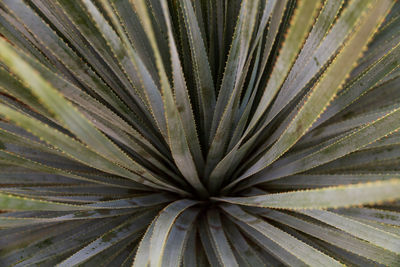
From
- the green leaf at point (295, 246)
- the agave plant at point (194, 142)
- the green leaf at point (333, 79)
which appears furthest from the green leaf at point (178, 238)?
the green leaf at point (333, 79)

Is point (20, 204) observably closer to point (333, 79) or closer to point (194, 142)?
point (194, 142)

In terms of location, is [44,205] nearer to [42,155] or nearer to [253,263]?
[42,155]

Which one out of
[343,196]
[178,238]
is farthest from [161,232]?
[343,196]

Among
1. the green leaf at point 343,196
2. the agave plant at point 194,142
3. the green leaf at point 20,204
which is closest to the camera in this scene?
the green leaf at point 343,196

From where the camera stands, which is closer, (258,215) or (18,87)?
(18,87)

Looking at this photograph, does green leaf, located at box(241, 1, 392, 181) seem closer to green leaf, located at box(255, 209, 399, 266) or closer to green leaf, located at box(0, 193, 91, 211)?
green leaf, located at box(255, 209, 399, 266)

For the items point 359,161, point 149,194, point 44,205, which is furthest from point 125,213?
A: point 359,161

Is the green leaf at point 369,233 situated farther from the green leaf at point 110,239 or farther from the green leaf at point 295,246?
the green leaf at point 110,239

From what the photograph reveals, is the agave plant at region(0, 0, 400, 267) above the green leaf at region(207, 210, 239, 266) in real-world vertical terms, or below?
above

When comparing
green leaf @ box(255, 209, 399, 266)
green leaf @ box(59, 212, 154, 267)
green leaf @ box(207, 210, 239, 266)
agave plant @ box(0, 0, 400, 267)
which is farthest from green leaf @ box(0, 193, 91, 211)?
green leaf @ box(255, 209, 399, 266)
